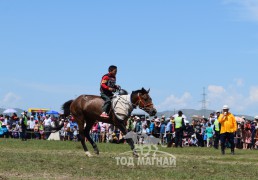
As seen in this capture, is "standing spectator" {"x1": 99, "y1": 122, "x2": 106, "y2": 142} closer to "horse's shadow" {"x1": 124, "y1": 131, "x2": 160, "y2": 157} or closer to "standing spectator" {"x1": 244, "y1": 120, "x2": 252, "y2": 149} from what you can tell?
"standing spectator" {"x1": 244, "y1": 120, "x2": 252, "y2": 149}

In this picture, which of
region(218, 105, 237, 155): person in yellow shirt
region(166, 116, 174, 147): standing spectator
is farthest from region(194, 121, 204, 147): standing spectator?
region(218, 105, 237, 155): person in yellow shirt

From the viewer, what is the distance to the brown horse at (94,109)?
1769 cm

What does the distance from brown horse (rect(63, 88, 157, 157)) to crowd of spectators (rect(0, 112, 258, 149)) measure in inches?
340

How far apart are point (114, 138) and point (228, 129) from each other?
15586 mm

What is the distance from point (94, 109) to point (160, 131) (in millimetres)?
17237

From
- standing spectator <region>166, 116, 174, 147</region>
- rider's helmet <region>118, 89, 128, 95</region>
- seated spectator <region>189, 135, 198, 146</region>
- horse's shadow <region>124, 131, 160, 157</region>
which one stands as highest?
rider's helmet <region>118, 89, 128, 95</region>

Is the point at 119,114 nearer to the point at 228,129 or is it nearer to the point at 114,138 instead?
the point at 228,129

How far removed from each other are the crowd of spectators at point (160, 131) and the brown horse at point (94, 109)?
28.3ft

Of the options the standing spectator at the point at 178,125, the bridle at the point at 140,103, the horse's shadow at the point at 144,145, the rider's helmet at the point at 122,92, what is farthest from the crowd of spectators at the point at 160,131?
the bridle at the point at 140,103

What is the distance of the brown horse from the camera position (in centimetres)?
1769

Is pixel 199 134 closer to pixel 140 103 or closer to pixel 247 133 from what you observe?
pixel 247 133

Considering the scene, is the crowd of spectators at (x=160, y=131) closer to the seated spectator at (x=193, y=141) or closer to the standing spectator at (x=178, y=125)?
the seated spectator at (x=193, y=141)

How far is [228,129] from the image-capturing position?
22.7 metres

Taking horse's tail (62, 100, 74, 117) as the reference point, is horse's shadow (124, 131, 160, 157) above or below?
below
